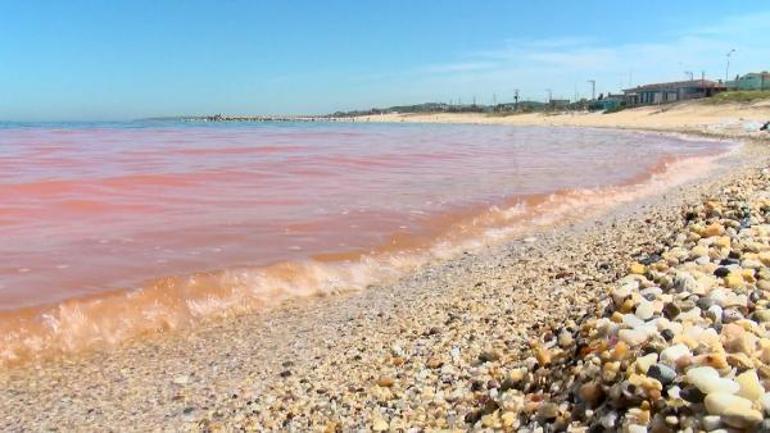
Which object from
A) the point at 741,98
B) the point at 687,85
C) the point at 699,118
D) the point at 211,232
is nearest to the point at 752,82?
the point at 687,85

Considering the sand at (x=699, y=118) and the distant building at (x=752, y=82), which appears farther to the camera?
the distant building at (x=752, y=82)

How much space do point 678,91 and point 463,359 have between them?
312 ft

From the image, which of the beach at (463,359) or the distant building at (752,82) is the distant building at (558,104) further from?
the beach at (463,359)

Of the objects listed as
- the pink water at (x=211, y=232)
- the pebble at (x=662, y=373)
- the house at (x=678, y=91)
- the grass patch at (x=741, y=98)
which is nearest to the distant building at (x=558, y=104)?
the house at (x=678, y=91)

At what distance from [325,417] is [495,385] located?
980mm

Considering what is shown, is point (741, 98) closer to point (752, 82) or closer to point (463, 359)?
point (752, 82)

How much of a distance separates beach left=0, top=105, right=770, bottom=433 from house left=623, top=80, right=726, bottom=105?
86.1 meters

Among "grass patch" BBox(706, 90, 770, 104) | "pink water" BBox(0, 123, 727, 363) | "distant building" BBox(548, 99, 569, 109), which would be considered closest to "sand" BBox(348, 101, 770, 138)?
"grass patch" BBox(706, 90, 770, 104)

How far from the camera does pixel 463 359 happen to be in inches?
155

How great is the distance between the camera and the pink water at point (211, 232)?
5750mm

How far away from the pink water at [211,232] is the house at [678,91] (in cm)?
7863

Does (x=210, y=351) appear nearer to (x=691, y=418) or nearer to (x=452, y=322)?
(x=452, y=322)

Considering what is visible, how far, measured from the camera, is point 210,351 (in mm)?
4938

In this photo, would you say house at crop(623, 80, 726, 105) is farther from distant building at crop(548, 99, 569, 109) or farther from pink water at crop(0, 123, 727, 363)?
pink water at crop(0, 123, 727, 363)
